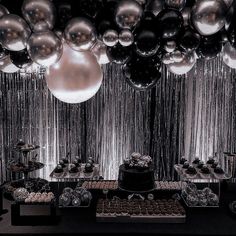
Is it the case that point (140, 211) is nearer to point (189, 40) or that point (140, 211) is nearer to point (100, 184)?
point (100, 184)

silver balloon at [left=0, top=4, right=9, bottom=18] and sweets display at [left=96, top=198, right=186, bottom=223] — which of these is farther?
sweets display at [left=96, top=198, right=186, bottom=223]

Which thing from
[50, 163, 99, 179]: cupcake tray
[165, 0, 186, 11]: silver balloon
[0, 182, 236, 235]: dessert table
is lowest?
[0, 182, 236, 235]: dessert table

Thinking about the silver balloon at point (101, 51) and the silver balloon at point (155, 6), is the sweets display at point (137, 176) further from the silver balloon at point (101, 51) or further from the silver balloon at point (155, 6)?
the silver balloon at point (155, 6)

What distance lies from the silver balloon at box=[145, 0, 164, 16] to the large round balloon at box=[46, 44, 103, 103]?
45 centimetres

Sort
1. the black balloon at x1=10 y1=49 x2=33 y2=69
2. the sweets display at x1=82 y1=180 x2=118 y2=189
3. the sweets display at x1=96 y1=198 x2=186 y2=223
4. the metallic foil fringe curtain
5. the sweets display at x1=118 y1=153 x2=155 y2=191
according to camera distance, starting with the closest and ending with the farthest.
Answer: the black balloon at x1=10 y1=49 x2=33 y2=69 → the sweets display at x1=96 y1=198 x2=186 y2=223 → the sweets display at x1=118 y1=153 x2=155 y2=191 → the sweets display at x1=82 y1=180 x2=118 y2=189 → the metallic foil fringe curtain

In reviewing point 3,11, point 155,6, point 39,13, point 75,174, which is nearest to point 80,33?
point 39,13

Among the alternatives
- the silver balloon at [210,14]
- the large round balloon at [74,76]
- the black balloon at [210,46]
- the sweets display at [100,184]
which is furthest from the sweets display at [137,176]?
the silver balloon at [210,14]

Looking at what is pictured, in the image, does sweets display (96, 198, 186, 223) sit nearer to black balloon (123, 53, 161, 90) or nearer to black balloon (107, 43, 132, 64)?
black balloon (123, 53, 161, 90)

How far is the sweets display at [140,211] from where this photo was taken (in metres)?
2.54

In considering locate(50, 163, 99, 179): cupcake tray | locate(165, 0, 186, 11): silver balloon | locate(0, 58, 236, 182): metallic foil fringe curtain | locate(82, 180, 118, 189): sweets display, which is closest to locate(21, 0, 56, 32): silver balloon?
locate(165, 0, 186, 11): silver balloon

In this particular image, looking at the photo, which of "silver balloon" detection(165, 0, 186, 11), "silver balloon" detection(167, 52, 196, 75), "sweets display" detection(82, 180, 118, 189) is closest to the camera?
"silver balloon" detection(165, 0, 186, 11)

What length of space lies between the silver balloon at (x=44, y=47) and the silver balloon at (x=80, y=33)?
7cm

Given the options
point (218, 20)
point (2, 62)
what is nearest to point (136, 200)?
point (2, 62)

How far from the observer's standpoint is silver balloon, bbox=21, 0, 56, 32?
1490 mm
